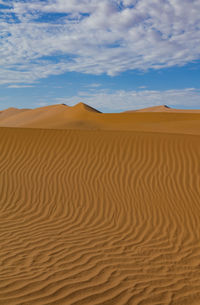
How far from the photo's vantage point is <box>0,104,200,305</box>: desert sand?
3844mm

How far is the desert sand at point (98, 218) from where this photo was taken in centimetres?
384

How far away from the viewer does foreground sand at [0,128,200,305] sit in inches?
151

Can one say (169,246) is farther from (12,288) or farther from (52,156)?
(52,156)

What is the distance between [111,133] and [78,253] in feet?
28.5

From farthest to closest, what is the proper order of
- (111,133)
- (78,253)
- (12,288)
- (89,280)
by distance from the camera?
(111,133) < (78,253) < (89,280) < (12,288)

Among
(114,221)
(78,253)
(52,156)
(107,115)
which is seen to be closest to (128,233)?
(114,221)

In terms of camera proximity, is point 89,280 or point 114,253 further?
point 114,253

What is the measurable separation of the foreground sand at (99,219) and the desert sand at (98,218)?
20 millimetres

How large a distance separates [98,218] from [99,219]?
0.06 meters

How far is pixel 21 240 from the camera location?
5238 mm

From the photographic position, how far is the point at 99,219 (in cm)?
657

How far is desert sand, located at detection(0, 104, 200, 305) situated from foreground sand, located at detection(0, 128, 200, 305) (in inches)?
0.8

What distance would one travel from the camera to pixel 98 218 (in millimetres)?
6621

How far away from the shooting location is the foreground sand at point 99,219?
12.6ft
